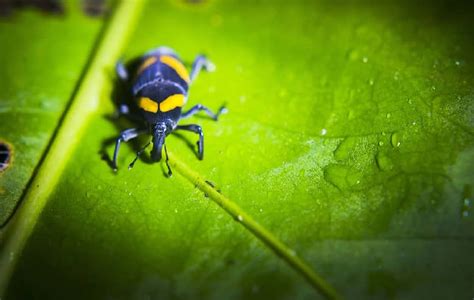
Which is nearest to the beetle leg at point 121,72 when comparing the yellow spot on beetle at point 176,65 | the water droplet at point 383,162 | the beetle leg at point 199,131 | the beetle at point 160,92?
the beetle at point 160,92

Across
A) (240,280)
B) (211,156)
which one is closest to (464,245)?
(240,280)

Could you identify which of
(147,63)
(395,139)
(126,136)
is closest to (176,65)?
(147,63)

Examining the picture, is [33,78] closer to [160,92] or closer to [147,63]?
[147,63]

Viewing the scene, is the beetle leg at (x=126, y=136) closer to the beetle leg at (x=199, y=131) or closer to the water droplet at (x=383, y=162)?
the beetle leg at (x=199, y=131)

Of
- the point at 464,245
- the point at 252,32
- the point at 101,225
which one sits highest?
the point at 252,32


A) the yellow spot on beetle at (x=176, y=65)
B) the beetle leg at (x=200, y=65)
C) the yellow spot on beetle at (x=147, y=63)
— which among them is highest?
the beetle leg at (x=200, y=65)

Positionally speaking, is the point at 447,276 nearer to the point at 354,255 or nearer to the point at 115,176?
the point at 354,255

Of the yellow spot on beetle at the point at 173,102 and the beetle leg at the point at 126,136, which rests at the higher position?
the yellow spot on beetle at the point at 173,102
